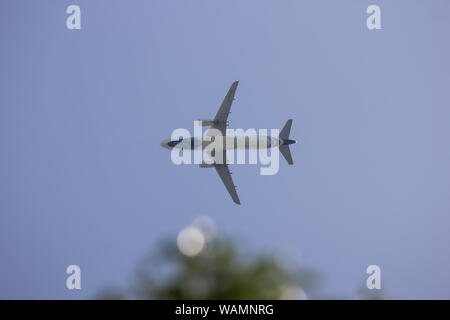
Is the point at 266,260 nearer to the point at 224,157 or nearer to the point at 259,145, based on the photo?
the point at 259,145

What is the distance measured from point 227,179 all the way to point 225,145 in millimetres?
9033

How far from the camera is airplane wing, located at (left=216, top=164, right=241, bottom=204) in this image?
81.8m

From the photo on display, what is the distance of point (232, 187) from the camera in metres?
82.7

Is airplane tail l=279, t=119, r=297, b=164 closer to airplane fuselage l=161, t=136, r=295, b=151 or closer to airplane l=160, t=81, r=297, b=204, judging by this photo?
airplane l=160, t=81, r=297, b=204

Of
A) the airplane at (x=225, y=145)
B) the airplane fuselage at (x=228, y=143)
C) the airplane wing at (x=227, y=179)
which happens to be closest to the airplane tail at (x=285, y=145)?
the airplane at (x=225, y=145)

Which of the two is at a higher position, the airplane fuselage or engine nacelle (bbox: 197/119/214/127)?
engine nacelle (bbox: 197/119/214/127)

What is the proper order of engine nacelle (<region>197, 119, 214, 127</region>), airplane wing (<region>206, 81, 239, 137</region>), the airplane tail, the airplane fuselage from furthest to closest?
the airplane tail < airplane wing (<region>206, 81, 239, 137</region>) < engine nacelle (<region>197, 119, 214, 127</region>) < the airplane fuselage

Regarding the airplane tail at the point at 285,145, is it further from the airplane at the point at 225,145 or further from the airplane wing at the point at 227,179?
the airplane wing at the point at 227,179

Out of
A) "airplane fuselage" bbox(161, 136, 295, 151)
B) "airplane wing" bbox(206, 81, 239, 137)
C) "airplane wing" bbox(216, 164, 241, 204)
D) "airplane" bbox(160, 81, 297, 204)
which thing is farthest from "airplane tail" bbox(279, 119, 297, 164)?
"airplane wing" bbox(206, 81, 239, 137)

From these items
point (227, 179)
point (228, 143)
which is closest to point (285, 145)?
point (227, 179)

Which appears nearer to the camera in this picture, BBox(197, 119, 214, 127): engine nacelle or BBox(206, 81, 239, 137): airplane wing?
BBox(197, 119, 214, 127): engine nacelle

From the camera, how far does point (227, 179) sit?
8231 cm

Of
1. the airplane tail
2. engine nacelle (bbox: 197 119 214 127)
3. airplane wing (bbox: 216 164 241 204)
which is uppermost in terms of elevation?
engine nacelle (bbox: 197 119 214 127)
